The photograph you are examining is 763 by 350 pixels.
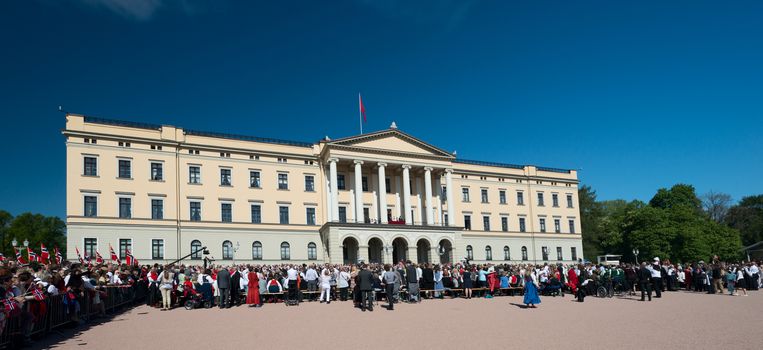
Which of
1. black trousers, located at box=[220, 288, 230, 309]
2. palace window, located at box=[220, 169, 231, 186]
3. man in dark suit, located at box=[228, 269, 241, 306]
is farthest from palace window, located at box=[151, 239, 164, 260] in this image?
black trousers, located at box=[220, 288, 230, 309]

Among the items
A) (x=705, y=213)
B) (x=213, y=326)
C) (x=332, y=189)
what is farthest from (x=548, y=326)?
(x=705, y=213)

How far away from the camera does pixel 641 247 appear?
6238 cm

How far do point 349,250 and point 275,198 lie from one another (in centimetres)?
734

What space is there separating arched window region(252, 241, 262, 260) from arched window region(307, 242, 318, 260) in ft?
12.8

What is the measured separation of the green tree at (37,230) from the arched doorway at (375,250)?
46.6 m

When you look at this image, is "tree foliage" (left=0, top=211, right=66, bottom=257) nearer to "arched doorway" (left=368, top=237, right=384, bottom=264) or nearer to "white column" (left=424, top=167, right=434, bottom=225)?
"arched doorway" (left=368, top=237, right=384, bottom=264)

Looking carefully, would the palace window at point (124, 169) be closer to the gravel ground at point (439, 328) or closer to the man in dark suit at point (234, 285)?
the man in dark suit at point (234, 285)

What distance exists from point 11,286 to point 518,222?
2000 inches

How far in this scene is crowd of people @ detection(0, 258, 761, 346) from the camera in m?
18.8

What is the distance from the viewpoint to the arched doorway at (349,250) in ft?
151

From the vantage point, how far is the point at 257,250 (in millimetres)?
44062

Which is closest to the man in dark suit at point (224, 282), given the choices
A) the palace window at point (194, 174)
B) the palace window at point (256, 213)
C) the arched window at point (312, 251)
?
the palace window at point (194, 174)

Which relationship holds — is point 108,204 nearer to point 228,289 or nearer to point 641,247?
point 228,289

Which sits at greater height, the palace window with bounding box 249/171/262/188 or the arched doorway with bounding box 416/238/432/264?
the palace window with bounding box 249/171/262/188
